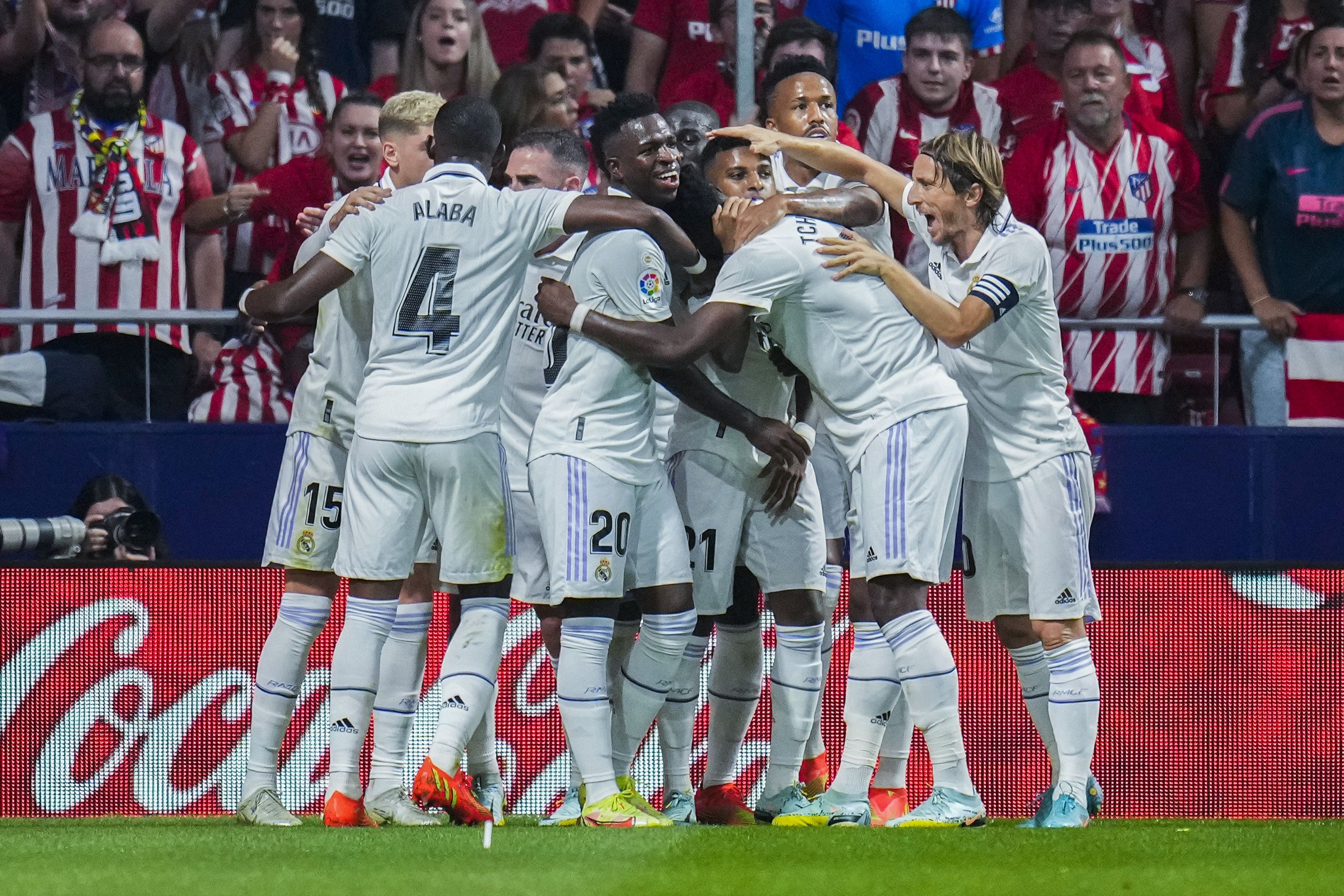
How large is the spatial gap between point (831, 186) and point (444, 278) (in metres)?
1.50

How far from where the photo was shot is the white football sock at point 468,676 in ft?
18.5

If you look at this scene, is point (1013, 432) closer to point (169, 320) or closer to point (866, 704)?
point (866, 704)

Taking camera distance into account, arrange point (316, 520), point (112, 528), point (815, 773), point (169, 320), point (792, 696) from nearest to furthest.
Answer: point (792, 696)
point (316, 520)
point (815, 773)
point (112, 528)
point (169, 320)

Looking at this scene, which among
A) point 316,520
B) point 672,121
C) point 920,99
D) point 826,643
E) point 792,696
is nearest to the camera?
point 792,696

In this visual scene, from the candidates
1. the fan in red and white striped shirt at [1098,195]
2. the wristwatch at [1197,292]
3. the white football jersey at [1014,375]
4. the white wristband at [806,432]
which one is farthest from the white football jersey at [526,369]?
the wristwatch at [1197,292]

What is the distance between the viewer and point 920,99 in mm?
8500

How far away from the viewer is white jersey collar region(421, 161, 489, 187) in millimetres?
5805

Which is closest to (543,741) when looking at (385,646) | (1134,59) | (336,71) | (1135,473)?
(385,646)

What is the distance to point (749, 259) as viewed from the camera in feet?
18.7

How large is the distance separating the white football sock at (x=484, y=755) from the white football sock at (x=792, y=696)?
3.13 feet

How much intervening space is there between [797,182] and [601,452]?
4.98 ft

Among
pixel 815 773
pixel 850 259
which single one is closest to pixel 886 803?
pixel 815 773

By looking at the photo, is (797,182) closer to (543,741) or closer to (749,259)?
(749,259)

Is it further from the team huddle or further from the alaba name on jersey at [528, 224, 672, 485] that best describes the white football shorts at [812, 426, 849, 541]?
the alaba name on jersey at [528, 224, 672, 485]
